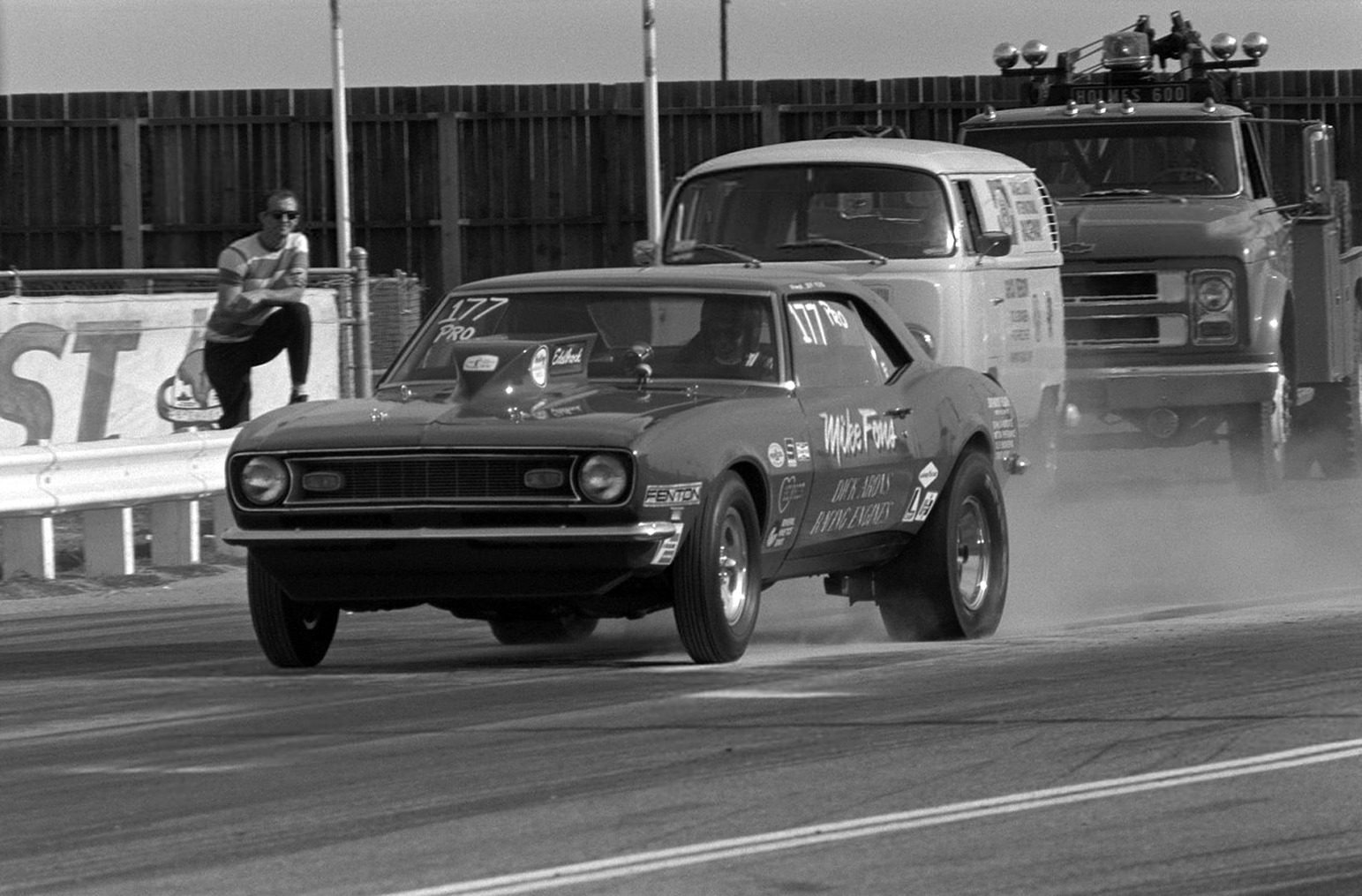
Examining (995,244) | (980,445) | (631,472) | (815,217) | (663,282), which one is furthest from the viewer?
(815,217)

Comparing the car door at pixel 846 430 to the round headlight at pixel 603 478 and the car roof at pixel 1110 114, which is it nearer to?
the round headlight at pixel 603 478

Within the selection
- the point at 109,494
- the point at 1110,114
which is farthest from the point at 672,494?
the point at 1110,114

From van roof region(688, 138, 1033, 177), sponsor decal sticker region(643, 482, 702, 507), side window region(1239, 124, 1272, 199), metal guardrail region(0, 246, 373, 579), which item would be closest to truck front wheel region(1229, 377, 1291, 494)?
side window region(1239, 124, 1272, 199)

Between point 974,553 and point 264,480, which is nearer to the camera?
point 264,480

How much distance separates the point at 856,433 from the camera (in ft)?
32.1

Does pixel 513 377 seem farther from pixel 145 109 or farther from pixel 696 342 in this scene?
pixel 145 109

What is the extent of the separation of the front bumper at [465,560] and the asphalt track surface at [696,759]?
338 mm

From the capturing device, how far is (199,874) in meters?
5.87

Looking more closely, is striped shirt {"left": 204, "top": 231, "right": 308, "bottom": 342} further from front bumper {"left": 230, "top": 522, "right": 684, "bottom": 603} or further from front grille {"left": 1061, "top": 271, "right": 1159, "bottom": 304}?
A: front bumper {"left": 230, "top": 522, "right": 684, "bottom": 603}

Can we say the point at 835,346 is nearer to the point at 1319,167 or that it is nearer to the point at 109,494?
the point at 109,494

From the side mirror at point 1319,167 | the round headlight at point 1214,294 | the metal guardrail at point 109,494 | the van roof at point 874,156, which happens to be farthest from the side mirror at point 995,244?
the metal guardrail at point 109,494

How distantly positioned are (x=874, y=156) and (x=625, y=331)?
5250 mm

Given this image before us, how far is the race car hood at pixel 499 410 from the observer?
28.4 ft

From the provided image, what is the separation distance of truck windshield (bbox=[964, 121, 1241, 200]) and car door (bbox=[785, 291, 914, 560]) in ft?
24.0
